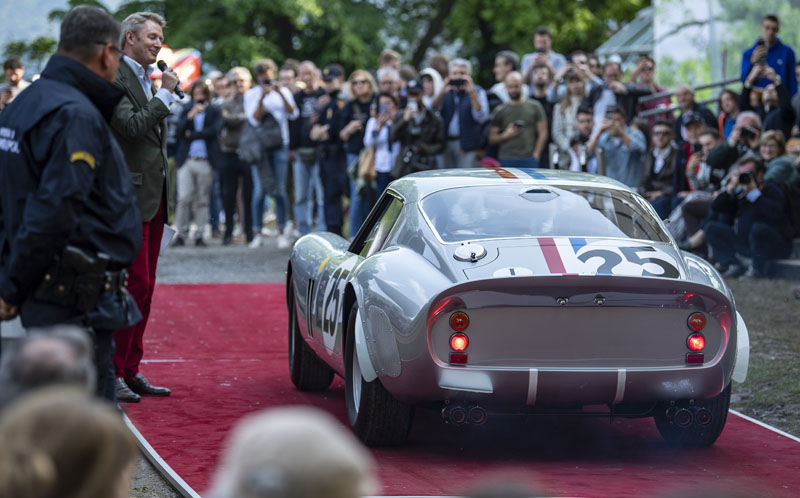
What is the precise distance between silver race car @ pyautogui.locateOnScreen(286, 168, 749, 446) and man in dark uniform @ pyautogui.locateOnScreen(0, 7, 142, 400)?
1742 mm

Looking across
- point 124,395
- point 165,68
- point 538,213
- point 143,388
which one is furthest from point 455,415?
point 165,68

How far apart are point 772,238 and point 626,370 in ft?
29.6

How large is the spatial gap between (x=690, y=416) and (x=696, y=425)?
0.22 m

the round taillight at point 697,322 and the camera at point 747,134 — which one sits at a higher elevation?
the camera at point 747,134

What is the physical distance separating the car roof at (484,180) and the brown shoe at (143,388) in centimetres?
189

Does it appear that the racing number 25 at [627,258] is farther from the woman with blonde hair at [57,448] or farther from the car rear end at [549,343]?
the woman with blonde hair at [57,448]

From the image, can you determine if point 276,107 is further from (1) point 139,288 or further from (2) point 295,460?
(2) point 295,460

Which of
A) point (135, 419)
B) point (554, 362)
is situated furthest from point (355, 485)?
point (135, 419)

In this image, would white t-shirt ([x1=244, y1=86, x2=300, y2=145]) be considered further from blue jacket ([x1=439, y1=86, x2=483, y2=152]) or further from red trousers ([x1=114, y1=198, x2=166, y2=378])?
red trousers ([x1=114, y1=198, x2=166, y2=378])

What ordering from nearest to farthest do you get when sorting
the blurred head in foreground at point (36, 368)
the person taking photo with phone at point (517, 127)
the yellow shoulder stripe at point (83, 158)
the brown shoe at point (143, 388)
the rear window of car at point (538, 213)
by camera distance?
the blurred head in foreground at point (36, 368) < the yellow shoulder stripe at point (83, 158) < the rear window of car at point (538, 213) < the brown shoe at point (143, 388) < the person taking photo with phone at point (517, 127)

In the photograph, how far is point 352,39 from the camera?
1757 inches

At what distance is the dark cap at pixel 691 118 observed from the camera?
1661 centimetres

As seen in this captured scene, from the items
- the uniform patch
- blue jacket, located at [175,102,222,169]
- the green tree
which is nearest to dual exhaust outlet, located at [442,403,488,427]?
the uniform patch

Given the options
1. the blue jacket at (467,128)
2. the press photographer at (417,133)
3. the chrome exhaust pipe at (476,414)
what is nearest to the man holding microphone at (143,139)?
the chrome exhaust pipe at (476,414)
